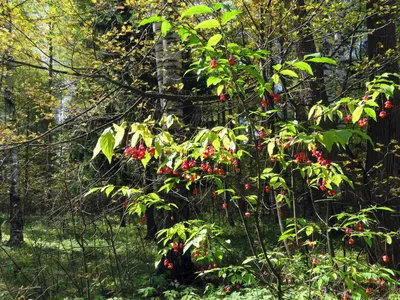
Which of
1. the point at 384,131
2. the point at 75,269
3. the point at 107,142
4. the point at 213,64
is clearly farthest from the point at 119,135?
the point at 75,269

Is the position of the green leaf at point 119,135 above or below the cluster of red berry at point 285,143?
above

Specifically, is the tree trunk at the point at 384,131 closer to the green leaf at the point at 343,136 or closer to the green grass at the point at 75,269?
the green grass at the point at 75,269

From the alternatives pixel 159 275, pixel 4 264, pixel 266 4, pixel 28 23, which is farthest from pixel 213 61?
pixel 4 264

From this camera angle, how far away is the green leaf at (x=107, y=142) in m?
1.36

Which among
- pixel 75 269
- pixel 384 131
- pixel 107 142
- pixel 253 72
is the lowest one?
pixel 75 269

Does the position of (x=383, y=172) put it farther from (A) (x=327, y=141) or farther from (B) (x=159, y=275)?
(A) (x=327, y=141)

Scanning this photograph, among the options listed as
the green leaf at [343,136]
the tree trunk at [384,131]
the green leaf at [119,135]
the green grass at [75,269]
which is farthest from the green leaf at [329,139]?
the tree trunk at [384,131]

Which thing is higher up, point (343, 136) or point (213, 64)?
point (213, 64)

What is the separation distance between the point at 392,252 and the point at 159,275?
3.44 meters

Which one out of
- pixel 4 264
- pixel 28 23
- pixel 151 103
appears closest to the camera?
pixel 28 23

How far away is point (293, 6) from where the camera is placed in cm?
417

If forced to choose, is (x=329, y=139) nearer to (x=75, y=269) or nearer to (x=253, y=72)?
(x=253, y=72)

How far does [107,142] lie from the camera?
1.37 meters

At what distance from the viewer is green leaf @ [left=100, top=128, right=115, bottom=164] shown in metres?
1.36
